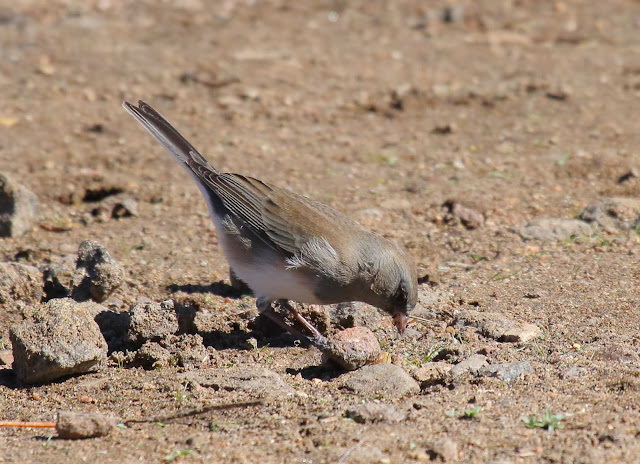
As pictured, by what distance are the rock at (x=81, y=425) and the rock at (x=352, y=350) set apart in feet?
4.24

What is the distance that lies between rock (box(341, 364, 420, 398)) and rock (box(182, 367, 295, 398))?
34 cm

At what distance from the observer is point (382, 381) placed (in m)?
4.55

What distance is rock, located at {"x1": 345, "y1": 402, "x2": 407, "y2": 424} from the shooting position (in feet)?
13.4

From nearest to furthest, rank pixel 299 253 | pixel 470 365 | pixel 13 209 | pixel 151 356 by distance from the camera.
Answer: pixel 470 365 → pixel 151 356 → pixel 299 253 → pixel 13 209

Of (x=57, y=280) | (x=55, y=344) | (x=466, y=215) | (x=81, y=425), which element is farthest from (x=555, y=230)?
(x=81, y=425)

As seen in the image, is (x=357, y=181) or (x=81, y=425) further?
(x=357, y=181)

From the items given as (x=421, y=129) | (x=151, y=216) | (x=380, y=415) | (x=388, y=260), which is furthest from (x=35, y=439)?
(x=421, y=129)

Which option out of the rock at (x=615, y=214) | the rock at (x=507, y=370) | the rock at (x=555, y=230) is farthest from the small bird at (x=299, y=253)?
the rock at (x=615, y=214)

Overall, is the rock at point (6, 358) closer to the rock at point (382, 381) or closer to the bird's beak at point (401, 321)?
the rock at point (382, 381)

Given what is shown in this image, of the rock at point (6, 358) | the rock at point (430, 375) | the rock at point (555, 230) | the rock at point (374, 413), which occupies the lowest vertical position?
the rock at point (6, 358)

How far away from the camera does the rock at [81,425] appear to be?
13.0 feet

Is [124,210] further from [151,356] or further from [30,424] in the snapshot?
[30,424]

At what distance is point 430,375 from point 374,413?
2.11 feet

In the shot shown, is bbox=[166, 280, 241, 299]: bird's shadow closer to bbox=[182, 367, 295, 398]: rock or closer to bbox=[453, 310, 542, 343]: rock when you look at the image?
bbox=[182, 367, 295, 398]: rock
